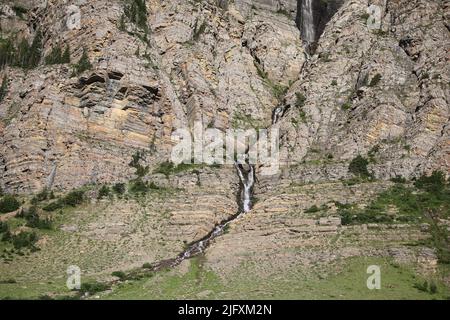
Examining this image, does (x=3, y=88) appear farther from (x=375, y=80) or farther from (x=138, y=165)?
(x=375, y=80)

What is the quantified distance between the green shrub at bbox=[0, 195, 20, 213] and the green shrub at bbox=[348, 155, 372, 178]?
43.7 m

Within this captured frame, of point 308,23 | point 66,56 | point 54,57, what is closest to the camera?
point 66,56

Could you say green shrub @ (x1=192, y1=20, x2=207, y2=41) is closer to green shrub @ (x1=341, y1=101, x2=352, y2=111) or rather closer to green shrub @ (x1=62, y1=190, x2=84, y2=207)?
green shrub @ (x1=341, y1=101, x2=352, y2=111)

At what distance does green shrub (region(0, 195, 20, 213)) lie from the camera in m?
76.3

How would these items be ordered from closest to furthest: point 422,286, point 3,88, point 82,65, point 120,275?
point 422,286, point 120,275, point 82,65, point 3,88

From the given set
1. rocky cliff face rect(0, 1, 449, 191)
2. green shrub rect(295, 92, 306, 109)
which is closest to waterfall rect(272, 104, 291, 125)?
rocky cliff face rect(0, 1, 449, 191)

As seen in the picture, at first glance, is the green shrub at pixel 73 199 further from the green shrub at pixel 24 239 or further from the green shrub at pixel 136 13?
the green shrub at pixel 136 13

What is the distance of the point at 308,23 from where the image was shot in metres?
130

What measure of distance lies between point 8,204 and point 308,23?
77.2 metres

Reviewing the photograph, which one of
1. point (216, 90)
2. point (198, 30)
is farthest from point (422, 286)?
point (198, 30)

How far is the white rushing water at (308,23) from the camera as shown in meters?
128

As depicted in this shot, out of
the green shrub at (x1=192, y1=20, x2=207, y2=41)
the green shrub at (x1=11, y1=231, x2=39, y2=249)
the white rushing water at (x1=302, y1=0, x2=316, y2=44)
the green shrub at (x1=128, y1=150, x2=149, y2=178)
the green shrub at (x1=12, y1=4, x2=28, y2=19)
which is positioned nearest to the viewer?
the green shrub at (x1=11, y1=231, x2=39, y2=249)
